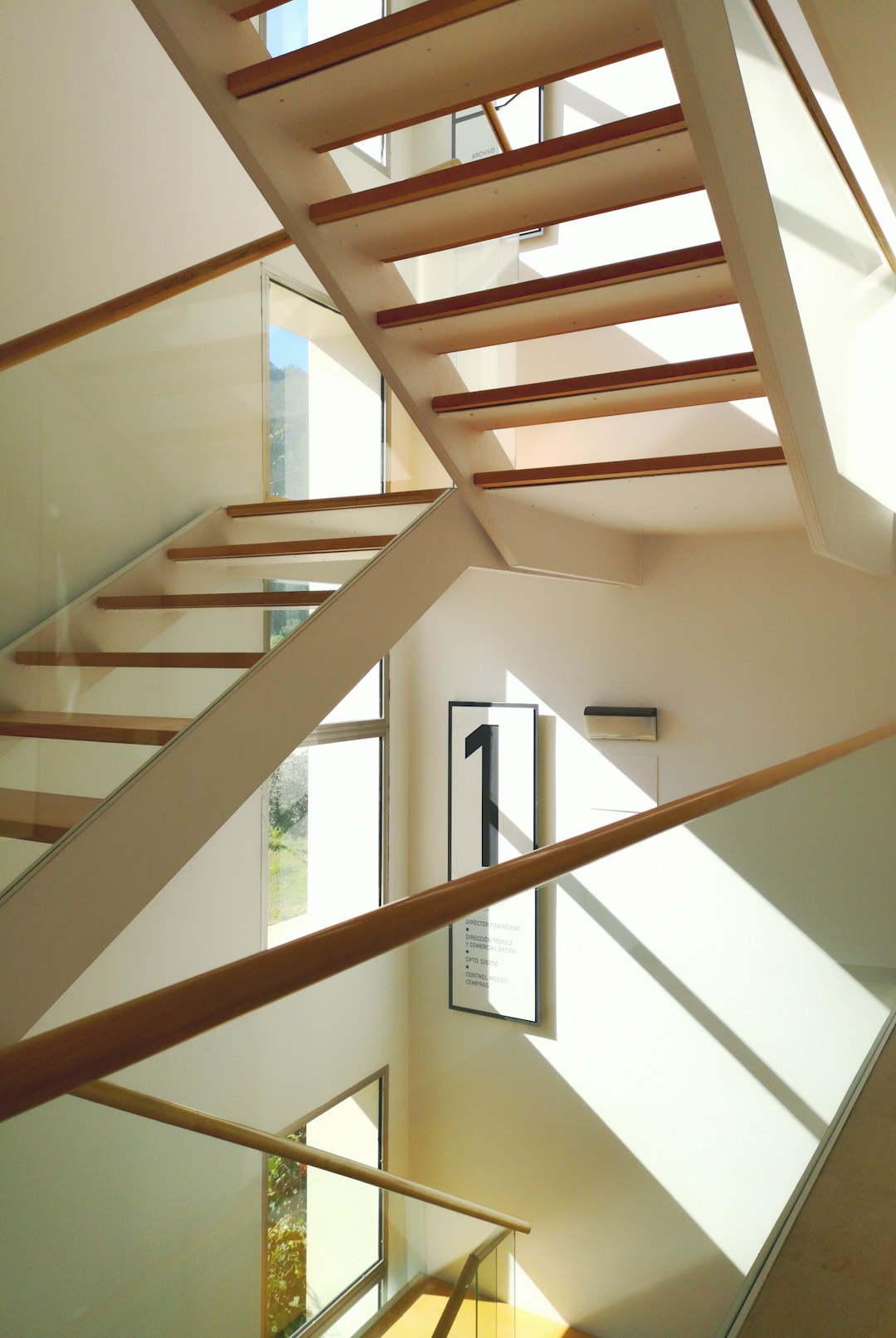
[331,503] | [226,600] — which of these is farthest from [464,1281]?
[331,503]

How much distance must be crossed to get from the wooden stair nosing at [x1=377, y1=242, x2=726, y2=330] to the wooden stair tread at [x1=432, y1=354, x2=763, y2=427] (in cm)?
26

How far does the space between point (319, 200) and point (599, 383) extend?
0.83 meters

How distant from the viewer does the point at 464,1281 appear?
104 centimetres

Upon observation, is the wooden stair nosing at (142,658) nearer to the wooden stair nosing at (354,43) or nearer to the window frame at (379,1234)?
the wooden stair nosing at (354,43)

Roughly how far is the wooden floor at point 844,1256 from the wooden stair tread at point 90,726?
1.61m

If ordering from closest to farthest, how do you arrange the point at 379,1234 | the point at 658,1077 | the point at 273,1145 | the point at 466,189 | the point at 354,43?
the point at 273,1145 → the point at 379,1234 → the point at 658,1077 → the point at 354,43 → the point at 466,189

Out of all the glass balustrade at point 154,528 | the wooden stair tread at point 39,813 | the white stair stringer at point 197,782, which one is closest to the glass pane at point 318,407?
the glass balustrade at point 154,528

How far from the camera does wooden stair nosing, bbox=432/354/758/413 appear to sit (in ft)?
7.60

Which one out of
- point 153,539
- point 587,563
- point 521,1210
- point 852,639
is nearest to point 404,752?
point 587,563

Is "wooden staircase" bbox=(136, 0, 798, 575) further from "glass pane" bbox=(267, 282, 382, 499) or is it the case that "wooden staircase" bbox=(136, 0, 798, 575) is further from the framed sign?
the framed sign

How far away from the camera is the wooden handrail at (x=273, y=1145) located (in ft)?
2.46

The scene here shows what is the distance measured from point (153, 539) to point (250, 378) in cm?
58

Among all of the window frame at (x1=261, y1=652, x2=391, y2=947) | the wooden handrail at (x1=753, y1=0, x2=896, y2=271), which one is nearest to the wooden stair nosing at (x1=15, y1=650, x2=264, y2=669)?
the wooden handrail at (x1=753, y1=0, x2=896, y2=271)

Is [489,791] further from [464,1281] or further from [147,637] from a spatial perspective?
[464,1281]
